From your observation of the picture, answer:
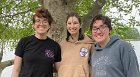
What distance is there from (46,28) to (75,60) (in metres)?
0.50

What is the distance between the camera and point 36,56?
142 inches

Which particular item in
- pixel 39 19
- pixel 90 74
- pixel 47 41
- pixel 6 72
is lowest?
pixel 6 72

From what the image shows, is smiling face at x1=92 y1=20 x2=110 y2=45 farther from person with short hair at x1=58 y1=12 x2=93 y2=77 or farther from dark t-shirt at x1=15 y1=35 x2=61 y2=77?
dark t-shirt at x1=15 y1=35 x2=61 y2=77

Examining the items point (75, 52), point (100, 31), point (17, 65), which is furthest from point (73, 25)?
point (17, 65)

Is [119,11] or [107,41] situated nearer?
[107,41]

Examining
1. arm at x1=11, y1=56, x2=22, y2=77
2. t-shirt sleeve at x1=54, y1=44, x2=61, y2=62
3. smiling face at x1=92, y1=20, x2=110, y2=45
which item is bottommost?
arm at x1=11, y1=56, x2=22, y2=77

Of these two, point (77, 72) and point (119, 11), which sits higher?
point (119, 11)

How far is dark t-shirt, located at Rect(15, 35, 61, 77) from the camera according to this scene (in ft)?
11.8

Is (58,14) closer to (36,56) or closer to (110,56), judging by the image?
(36,56)

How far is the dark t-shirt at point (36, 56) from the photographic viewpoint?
11.8ft

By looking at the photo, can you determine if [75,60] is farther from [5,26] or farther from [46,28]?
[5,26]

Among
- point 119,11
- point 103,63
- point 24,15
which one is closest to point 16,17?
point 24,15

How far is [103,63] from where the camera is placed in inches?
129

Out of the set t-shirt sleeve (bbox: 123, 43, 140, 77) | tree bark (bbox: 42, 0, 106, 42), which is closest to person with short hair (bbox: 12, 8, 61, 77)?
t-shirt sleeve (bbox: 123, 43, 140, 77)
